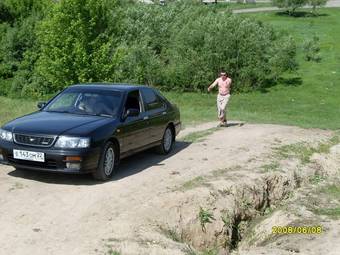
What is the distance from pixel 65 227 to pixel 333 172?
297 inches

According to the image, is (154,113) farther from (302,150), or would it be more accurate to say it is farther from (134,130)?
(302,150)

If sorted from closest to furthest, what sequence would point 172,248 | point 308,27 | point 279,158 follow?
point 172,248 → point 279,158 → point 308,27

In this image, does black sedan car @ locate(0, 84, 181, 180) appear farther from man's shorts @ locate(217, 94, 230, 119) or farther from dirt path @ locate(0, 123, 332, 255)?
man's shorts @ locate(217, 94, 230, 119)

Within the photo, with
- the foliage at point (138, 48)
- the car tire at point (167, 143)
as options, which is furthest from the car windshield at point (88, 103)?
the foliage at point (138, 48)

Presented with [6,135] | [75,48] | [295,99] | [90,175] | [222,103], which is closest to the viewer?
[6,135]

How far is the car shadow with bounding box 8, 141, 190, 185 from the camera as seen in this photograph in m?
9.50

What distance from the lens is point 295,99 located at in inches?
1330

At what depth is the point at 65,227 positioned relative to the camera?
288 inches

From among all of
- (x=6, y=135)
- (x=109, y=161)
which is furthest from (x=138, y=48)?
(x=6, y=135)

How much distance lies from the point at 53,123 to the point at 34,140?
474 millimetres

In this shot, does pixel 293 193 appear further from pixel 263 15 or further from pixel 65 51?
pixel 263 15

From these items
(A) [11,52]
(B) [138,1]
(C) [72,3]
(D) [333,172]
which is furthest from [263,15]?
(D) [333,172]

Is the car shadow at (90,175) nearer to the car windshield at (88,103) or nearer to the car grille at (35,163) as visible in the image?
the car grille at (35,163)

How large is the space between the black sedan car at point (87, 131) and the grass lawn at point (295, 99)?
7.20 metres
